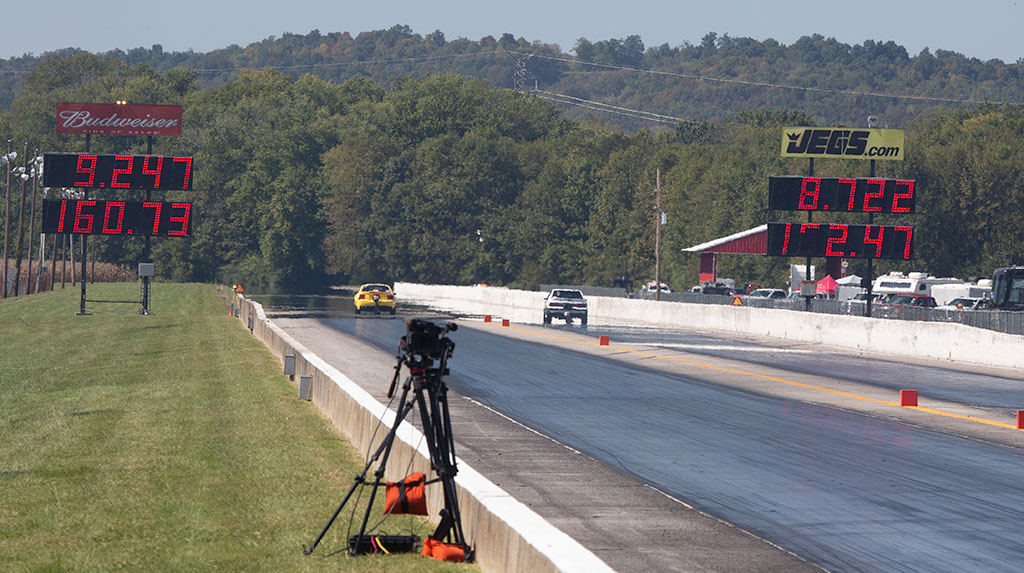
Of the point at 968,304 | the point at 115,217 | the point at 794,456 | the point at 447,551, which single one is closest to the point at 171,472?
the point at 447,551

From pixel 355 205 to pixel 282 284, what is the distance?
1197 cm

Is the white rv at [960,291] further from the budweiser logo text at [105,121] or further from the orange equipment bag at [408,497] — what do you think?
the orange equipment bag at [408,497]

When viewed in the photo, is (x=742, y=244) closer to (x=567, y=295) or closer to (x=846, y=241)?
(x=567, y=295)

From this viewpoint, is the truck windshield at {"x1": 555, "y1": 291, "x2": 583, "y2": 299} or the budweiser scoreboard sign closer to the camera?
the truck windshield at {"x1": 555, "y1": 291, "x2": 583, "y2": 299}

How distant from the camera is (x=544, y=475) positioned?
1384 cm

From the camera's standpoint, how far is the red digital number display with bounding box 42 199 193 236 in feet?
161

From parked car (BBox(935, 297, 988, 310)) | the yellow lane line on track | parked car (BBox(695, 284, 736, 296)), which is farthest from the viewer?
parked car (BBox(695, 284, 736, 296))

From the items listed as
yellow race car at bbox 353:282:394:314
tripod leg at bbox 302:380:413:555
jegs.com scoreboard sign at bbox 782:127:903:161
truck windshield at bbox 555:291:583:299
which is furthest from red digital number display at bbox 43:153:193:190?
tripod leg at bbox 302:380:413:555

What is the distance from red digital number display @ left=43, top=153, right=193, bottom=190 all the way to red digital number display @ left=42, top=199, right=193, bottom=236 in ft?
2.68

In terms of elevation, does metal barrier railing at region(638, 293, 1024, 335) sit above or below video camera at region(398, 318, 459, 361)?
above

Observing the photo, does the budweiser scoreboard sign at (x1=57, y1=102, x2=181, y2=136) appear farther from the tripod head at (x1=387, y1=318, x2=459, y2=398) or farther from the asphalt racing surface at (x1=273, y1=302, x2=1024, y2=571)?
the tripod head at (x1=387, y1=318, x2=459, y2=398)

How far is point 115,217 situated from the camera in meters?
49.4

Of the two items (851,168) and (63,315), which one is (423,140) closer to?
(851,168)

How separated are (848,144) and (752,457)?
1871 inches
